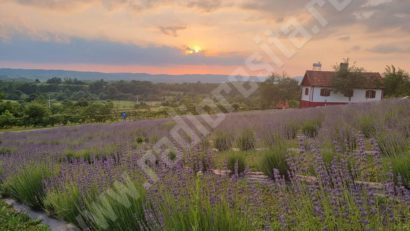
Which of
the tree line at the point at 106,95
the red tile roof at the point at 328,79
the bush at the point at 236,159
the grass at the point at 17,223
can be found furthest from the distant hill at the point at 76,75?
the grass at the point at 17,223

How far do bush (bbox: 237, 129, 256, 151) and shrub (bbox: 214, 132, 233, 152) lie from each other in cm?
22

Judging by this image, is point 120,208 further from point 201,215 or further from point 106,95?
point 106,95

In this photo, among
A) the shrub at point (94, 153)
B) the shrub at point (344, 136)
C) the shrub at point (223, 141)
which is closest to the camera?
the shrub at point (344, 136)

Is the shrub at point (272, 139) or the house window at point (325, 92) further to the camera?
the house window at point (325, 92)

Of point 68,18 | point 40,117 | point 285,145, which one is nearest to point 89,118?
point 40,117

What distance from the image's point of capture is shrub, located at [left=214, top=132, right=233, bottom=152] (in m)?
6.93

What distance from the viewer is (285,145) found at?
4766 mm

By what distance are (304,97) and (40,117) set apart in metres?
29.3

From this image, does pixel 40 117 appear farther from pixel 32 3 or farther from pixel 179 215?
pixel 179 215

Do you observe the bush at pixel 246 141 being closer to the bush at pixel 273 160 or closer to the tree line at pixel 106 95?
the bush at pixel 273 160

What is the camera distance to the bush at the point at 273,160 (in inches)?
175

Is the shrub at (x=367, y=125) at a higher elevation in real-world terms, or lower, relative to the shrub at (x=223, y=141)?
higher

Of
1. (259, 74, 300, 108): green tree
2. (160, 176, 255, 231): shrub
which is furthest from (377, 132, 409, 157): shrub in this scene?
(259, 74, 300, 108): green tree

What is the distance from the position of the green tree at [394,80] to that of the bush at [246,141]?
33.6 m
